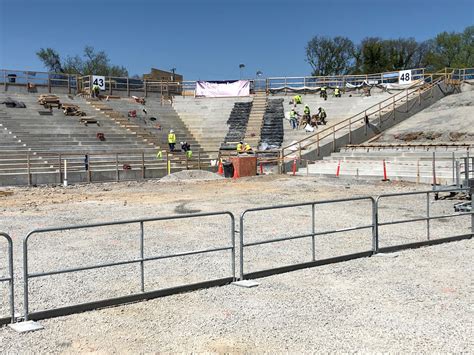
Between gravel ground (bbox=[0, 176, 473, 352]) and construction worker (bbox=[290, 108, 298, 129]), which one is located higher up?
construction worker (bbox=[290, 108, 298, 129])

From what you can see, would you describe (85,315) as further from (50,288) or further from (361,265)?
(361,265)

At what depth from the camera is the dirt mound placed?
29.5 m

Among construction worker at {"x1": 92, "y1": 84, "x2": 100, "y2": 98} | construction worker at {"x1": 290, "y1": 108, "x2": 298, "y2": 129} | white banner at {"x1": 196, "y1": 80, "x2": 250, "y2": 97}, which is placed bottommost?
construction worker at {"x1": 290, "y1": 108, "x2": 298, "y2": 129}

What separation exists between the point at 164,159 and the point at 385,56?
183 feet

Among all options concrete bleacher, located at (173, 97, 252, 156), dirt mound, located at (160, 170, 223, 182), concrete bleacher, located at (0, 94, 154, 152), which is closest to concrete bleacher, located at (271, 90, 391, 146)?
concrete bleacher, located at (173, 97, 252, 156)

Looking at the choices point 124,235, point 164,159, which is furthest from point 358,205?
point 164,159

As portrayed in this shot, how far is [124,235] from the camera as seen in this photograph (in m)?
12.9

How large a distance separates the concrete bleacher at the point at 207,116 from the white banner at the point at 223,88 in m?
0.69

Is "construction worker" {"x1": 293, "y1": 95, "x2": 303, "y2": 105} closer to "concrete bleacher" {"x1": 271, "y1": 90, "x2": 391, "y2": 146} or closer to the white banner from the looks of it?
"concrete bleacher" {"x1": 271, "y1": 90, "x2": 391, "y2": 146}

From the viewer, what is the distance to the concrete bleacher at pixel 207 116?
137 feet

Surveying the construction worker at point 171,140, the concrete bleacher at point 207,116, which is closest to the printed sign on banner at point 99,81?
the concrete bleacher at point 207,116

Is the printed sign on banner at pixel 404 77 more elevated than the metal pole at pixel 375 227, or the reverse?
the printed sign on banner at pixel 404 77

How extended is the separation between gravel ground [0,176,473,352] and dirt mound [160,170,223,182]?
12.8 meters

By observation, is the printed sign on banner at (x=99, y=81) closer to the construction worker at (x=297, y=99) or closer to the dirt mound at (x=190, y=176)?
the construction worker at (x=297, y=99)
